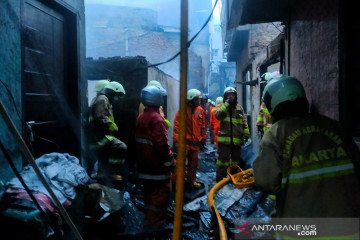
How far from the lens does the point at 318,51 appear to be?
294 centimetres

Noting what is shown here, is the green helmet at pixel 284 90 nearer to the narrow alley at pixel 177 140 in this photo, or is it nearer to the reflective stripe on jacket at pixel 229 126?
the narrow alley at pixel 177 140

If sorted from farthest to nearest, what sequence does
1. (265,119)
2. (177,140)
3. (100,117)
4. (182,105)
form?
(265,119) < (100,117) < (177,140) < (182,105)

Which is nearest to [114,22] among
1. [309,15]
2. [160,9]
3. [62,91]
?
[160,9]

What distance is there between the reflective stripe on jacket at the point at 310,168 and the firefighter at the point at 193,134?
13.2 ft

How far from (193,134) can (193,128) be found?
0.15 meters

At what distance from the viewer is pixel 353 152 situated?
177cm

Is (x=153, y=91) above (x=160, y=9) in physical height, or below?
below

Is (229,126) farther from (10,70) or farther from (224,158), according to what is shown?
(10,70)

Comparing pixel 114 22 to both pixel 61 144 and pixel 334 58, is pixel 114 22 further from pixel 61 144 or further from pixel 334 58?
pixel 334 58

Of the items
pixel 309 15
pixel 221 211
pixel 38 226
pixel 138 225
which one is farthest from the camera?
pixel 138 225


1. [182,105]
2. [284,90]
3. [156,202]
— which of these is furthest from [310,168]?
[156,202]

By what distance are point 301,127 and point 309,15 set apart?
6.97ft

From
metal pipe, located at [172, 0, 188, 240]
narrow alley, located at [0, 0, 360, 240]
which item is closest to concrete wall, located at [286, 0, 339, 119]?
narrow alley, located at [0, 0, 360, 240]

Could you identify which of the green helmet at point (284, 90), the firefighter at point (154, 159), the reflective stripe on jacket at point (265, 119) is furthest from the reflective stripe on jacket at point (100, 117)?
the green helmet at point (284, 90)
